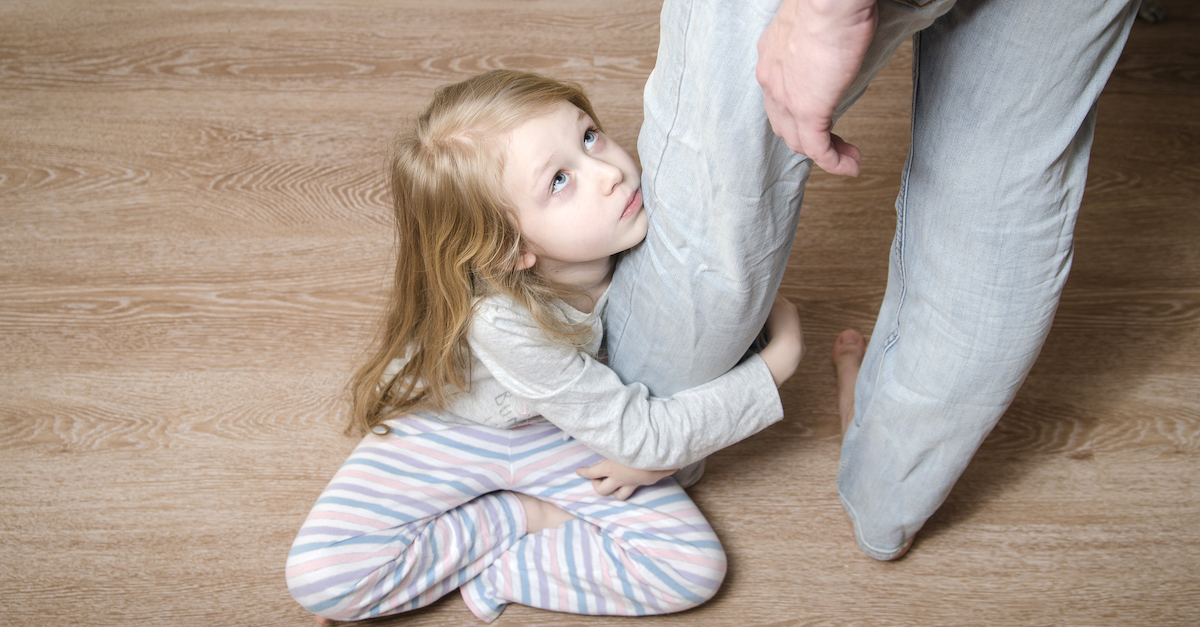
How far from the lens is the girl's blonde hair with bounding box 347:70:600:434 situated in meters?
0.79

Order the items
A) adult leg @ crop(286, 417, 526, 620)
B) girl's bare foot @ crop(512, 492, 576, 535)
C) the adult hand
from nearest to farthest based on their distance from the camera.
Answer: the adult hand → adult leg @ crop(286, 417, 526, 620) → girl's bare foot @ crop(512, 492, 576, 535)

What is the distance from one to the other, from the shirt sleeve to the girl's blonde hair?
24 mm

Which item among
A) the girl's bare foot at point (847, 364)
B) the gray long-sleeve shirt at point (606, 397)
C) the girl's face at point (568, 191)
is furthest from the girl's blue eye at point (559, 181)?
the girl's bare foot at point (847, 364)

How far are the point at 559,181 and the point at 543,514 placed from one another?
1.47ft

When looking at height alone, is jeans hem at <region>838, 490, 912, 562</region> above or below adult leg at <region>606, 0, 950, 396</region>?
below

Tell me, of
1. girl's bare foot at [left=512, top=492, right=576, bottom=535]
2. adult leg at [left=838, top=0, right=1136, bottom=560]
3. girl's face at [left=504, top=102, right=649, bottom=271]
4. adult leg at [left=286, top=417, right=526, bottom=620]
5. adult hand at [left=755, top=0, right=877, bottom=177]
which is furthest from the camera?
girl's bare foot at [left=512, top=492, right=576, bottom=535]

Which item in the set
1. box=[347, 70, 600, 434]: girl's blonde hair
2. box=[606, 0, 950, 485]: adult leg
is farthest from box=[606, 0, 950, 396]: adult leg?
box=[347, 70, 600, 434]: girl's blonde hair

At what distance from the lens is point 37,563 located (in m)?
1.03

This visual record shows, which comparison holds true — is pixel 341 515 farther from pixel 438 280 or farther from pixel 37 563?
pixel 37 563

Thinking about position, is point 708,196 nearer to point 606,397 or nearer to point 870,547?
point 606,397

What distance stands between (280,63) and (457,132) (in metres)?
1.00

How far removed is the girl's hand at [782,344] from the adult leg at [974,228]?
3.1 inches

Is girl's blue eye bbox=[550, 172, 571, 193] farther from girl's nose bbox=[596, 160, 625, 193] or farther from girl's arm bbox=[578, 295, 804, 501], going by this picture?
girl's arm bbox=[578, 295, 804, 501]

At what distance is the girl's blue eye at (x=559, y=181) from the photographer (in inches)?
31.2
